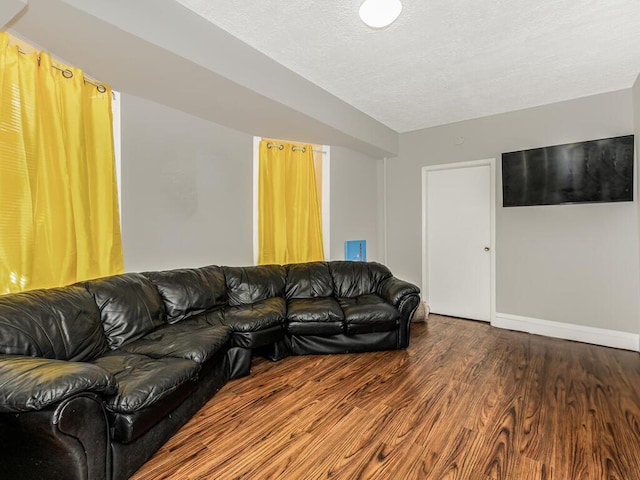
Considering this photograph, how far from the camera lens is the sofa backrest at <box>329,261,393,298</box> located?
150 inches

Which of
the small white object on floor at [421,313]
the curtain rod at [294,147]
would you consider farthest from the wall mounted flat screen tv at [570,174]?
the curtain rod at [294,147]

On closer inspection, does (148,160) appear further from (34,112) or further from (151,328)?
(151,328)

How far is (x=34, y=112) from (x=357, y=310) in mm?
2892

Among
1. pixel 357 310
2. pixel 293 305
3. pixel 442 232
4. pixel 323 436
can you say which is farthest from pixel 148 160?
pixel 442 232

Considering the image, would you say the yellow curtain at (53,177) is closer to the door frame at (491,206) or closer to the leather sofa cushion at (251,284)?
the leather sofa cushion at (251,284)

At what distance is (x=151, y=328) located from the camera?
234 centimetres

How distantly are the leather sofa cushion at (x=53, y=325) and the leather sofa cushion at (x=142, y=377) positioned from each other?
0.15 meters

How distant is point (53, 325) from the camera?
1768mm

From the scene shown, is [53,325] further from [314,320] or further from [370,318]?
[370,318]

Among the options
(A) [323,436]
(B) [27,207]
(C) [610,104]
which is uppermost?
(C) [610,104]

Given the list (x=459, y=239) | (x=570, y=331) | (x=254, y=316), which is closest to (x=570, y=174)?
(x=459, y=239)

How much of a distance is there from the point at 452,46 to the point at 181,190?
271cm

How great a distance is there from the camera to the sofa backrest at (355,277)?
3.80 m

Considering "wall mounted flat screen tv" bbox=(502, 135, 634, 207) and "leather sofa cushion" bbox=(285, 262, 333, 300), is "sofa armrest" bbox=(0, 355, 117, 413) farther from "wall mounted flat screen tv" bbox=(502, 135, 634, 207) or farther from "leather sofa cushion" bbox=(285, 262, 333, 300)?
"wall mounted flat screen tv" bbox=(502, 135, 634, 207)
